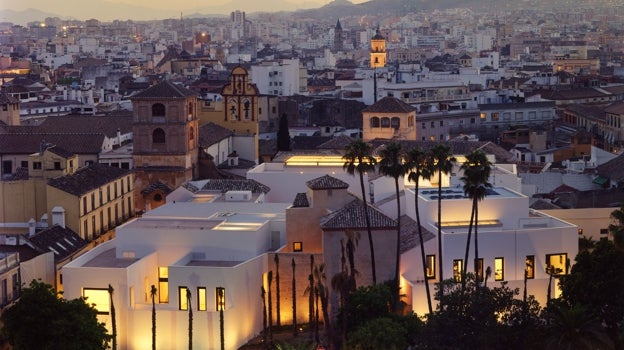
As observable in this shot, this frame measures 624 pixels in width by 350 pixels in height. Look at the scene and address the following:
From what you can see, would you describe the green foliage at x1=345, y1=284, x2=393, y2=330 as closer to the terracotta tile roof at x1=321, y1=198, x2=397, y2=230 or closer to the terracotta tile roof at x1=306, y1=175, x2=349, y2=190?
the terracotta tile roof at x1=321, y1=198, x2=397, y2=230

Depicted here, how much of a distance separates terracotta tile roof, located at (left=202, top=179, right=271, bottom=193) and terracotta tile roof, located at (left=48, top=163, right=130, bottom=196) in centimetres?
287

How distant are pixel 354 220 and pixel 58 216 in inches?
343

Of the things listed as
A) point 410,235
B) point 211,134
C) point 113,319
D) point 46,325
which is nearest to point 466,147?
point 211,134

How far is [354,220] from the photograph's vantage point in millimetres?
26953

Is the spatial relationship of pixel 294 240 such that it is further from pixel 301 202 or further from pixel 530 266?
pixel 530 266

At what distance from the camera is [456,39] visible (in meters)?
192

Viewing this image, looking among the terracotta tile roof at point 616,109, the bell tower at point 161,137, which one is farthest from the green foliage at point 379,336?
the terracotta tile roof at point 616,109

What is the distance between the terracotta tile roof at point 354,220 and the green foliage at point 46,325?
5.61m

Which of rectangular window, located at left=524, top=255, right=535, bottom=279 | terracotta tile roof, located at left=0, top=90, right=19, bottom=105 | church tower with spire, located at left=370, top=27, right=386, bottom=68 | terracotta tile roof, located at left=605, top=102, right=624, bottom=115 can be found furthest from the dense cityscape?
church tower with spire, located at left=370, top=27, right=386, bottom=68

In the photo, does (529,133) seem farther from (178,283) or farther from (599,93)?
(178,283)

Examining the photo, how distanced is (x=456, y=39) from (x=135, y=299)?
554ft

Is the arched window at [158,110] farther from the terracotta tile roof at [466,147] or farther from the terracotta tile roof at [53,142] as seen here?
the terracotta tile roof at [466,147]

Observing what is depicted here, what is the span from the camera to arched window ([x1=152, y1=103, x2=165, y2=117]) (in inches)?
1526

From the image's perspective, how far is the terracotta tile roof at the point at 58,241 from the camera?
29.0 metres
